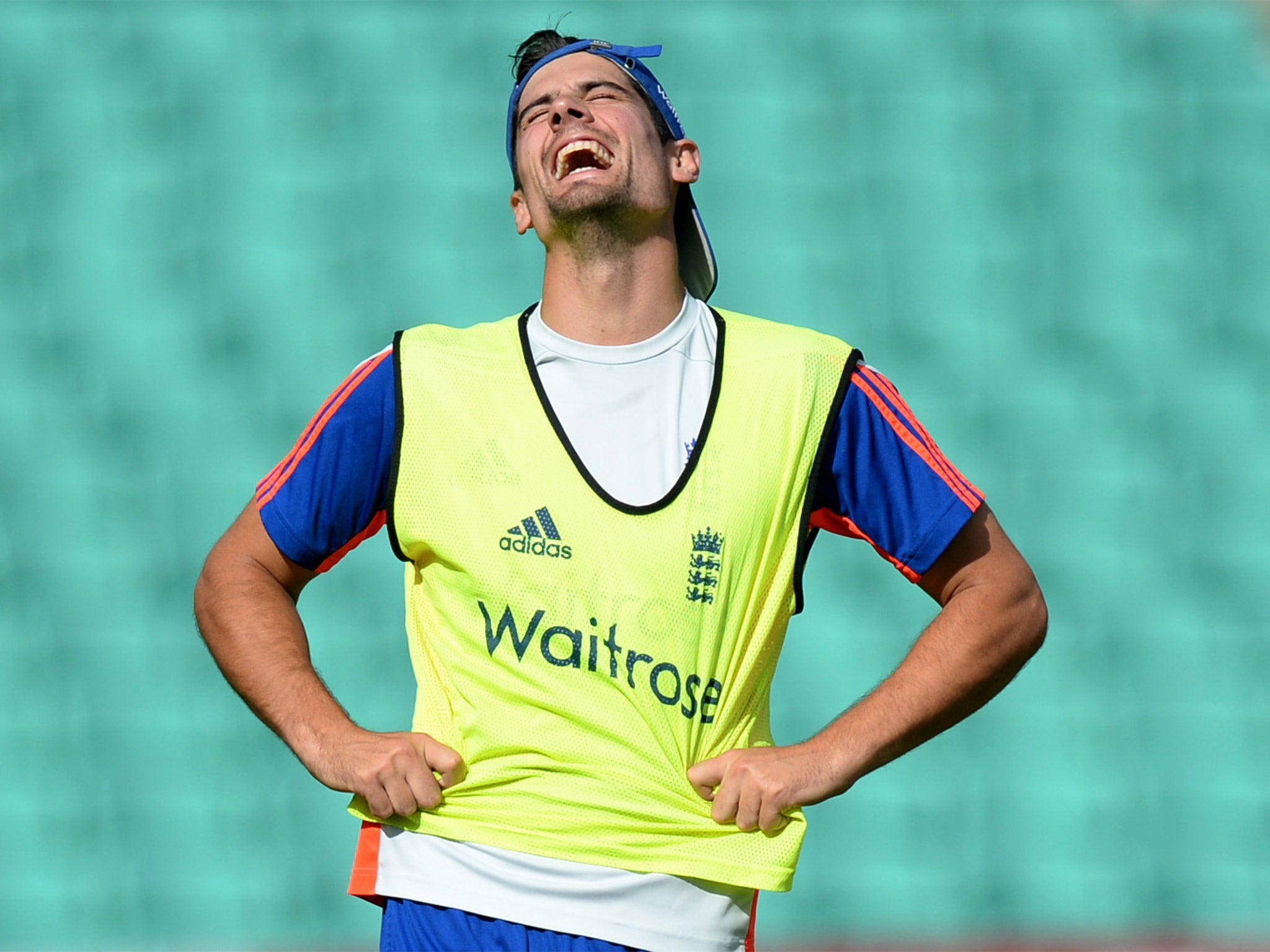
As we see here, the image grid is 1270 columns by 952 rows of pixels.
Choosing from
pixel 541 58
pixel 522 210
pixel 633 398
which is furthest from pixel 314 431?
pixel 541 58

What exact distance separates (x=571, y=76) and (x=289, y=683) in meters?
1.14

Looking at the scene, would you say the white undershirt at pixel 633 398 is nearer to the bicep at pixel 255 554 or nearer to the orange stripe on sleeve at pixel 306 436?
the orange stripe on sleeve at pixel 306 436

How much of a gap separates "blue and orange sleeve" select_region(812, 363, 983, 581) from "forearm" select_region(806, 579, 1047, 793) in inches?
4.5

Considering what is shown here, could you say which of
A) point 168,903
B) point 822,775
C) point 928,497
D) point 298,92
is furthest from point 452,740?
point 298,92

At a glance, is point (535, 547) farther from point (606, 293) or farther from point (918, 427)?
point (918, 427)

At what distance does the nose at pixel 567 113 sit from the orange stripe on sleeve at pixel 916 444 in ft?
2.09

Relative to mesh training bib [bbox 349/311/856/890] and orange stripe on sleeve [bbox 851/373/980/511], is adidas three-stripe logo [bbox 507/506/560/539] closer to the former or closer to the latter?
mesh training bib [bbox 349/311/856/890]

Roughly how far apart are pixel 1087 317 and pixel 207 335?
347 cm

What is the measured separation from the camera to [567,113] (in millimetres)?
2623

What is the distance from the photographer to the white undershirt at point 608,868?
86.0 inches

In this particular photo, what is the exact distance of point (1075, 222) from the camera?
6480 millimetres

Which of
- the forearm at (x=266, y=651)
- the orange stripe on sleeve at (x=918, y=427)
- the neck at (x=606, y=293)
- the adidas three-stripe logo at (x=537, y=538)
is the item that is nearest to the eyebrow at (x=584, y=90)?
the neck at (x=606, y=293)

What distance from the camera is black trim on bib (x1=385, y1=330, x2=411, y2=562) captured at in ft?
7.70

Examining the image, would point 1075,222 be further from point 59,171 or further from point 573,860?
point 573,860
